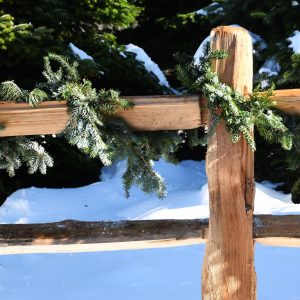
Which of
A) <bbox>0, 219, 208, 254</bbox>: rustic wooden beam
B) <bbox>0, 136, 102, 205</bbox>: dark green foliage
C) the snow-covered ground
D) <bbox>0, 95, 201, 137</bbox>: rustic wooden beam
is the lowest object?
the snow-covered ground

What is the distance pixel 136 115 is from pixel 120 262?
8.08 ft

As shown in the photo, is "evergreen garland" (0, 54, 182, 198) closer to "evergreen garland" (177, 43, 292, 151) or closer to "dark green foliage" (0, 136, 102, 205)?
"evergreen garland" (177, 43, 292, 151)

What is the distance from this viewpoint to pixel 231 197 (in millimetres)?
2576

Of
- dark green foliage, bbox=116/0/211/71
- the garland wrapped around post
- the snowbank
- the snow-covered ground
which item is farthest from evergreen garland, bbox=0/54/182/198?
dark green foliage, bbox=116/0/211/71

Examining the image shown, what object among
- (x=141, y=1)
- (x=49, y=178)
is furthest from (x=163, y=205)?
(x=141, y=1)

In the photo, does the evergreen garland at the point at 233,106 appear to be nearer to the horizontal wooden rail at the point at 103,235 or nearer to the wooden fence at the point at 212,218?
the wooden fence at the point at 212,218

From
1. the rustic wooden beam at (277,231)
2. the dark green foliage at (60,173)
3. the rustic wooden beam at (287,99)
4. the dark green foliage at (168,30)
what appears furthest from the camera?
the dark green foliage at (168,30)

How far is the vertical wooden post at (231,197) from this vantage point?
2.52m

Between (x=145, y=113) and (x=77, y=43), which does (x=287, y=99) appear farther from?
(x=77, y=43)

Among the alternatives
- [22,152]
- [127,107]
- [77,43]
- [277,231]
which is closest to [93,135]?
[127,107]

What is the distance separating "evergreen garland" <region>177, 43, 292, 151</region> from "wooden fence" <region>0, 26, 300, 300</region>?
3.0 inches

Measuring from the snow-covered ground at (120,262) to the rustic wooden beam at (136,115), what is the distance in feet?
6.29

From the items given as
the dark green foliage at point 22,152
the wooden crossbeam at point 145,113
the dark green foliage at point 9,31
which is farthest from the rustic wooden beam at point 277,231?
the dark green foliage at point 9,31

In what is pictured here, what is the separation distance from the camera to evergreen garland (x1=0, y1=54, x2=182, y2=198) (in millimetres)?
2445
